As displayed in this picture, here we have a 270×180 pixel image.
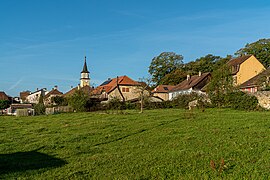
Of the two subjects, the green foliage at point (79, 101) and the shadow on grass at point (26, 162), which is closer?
the shadow on grass at point (26, 162)

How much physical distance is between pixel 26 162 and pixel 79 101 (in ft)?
103

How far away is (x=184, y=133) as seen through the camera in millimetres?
12578

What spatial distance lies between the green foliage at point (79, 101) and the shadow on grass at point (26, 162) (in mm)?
29814

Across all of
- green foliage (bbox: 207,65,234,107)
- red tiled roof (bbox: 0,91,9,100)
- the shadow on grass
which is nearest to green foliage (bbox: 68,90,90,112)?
green foliage (bbox: 207,65,234,107)

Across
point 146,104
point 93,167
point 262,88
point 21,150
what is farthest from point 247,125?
point 146,104

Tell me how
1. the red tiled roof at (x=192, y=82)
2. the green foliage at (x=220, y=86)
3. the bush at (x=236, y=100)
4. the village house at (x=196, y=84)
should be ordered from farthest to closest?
the red tiled roof at (x=192, y=82)
the village house at (x=196, y=84)
the green foliage at (x=220, y=86)
the bush at (x=236, y=100)

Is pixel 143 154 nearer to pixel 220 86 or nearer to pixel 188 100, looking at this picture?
pixel 220 86

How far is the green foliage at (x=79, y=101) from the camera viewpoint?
40.0 m

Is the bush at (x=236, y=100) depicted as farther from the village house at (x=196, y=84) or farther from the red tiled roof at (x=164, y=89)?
the red tiled roof at (x=164, y=89)

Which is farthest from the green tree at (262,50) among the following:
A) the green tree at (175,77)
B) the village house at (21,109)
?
the village house at (21,109)

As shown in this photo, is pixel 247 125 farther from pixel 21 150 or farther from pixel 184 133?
pixel 21 150

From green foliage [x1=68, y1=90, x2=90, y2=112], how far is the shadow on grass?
2981 cm

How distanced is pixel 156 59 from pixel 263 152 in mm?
75689

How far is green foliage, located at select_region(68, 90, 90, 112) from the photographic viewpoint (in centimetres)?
4003
